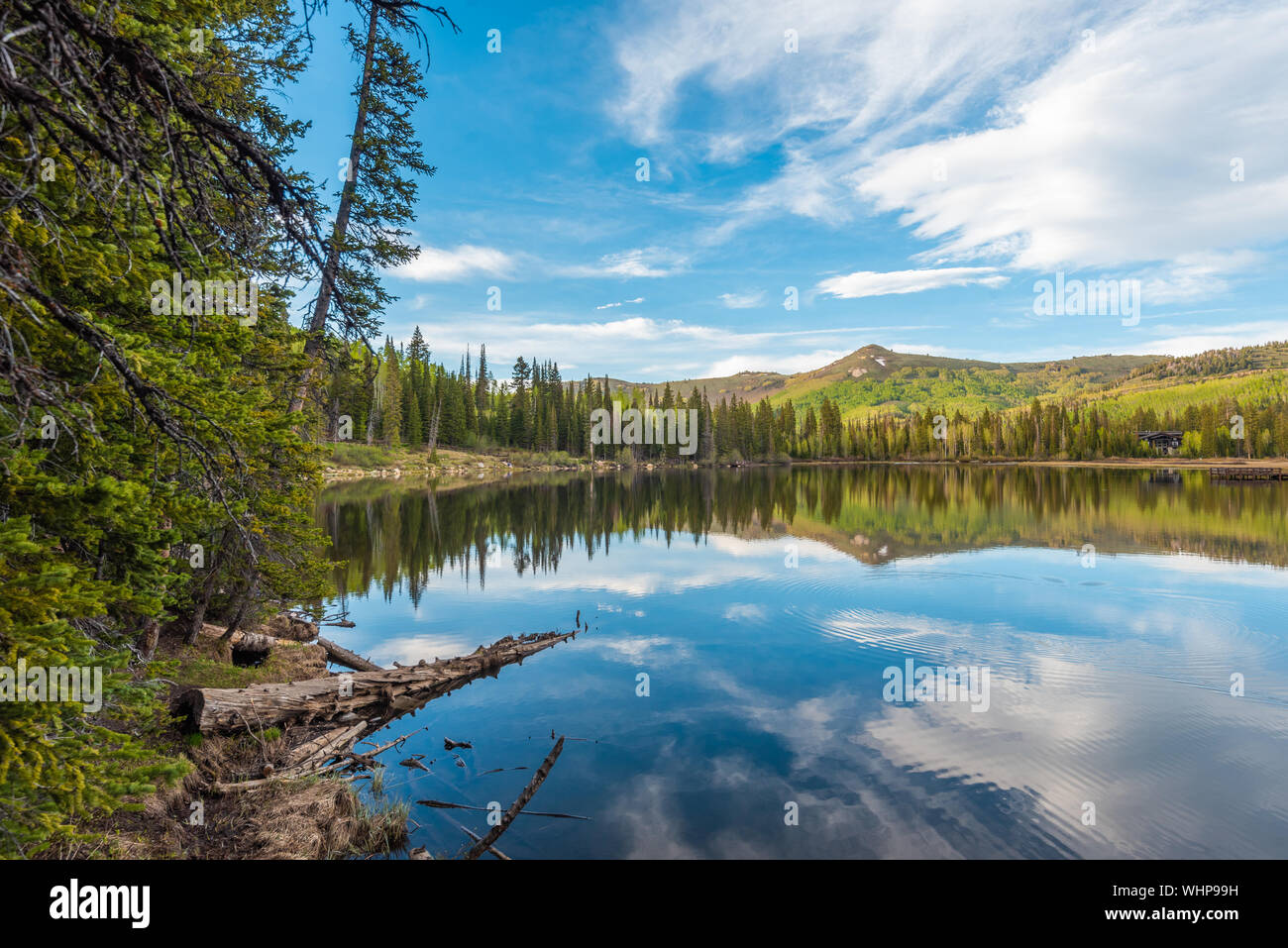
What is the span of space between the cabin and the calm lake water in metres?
147

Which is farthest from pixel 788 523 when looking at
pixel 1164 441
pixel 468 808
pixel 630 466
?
pixel 1164 441

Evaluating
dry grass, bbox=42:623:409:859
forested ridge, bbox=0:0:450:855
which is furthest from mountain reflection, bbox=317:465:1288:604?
forested ridge, bbox=0:0:450:855

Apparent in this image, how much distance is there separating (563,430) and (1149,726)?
127 m

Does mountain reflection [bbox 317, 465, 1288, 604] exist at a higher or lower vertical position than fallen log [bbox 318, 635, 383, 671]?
higher

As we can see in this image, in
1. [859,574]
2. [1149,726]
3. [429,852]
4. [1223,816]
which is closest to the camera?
[429,852]

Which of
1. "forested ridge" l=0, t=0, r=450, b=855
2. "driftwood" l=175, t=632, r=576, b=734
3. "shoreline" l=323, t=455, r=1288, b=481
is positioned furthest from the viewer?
"shoreline" l=323, t=455, r=1288, b=481

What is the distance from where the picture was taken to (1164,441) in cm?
14625

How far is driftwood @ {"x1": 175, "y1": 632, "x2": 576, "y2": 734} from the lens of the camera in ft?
30.8

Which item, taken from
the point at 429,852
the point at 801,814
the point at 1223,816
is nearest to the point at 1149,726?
the point at 1223,816

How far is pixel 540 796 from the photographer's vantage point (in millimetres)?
9258

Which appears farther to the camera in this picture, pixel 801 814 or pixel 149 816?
pixel 801 814

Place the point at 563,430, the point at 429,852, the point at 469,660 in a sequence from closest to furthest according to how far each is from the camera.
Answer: the point at 429,852
the point at 469,660
the point at 563,430

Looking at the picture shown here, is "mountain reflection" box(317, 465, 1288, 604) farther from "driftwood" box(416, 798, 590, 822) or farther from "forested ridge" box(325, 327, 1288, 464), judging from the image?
"forested ridge" box(325, 327, 1288, 464)
